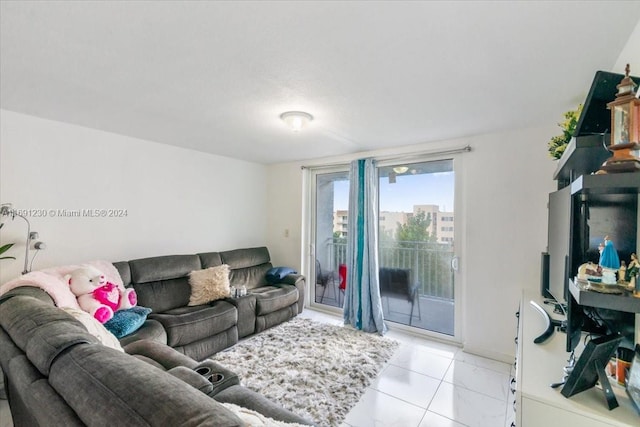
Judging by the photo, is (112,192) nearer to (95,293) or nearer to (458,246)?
(95,293)

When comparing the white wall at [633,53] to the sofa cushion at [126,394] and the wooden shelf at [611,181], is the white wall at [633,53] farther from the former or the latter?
the sofa cushion at [126,394]

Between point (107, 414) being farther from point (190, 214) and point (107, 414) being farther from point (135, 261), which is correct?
point (190, 214)

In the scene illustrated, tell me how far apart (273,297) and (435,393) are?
201cm

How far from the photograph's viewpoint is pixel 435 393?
2332mm

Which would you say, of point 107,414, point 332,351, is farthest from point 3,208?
point 332,351

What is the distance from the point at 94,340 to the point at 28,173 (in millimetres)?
2407

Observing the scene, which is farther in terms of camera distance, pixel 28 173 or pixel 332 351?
pixel 332 351

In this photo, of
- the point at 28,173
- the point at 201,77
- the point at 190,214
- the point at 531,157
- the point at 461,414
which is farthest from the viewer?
the point at 190,214

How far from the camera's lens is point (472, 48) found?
150cm

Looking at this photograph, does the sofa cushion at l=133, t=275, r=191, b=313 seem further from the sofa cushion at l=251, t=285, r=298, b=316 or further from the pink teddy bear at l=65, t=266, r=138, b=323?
the sofa cushion at l=251, t=285, r=298, b=316

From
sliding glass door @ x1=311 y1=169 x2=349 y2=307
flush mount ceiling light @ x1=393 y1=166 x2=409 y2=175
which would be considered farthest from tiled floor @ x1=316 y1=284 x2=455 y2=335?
flush mount ceiling light @ x1=393 y1=166 x2=409 y2=175

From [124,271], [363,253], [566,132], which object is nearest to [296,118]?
[566,132]

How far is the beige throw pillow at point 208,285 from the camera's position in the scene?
10.4ft

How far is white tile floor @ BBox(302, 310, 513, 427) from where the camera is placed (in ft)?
6.66
